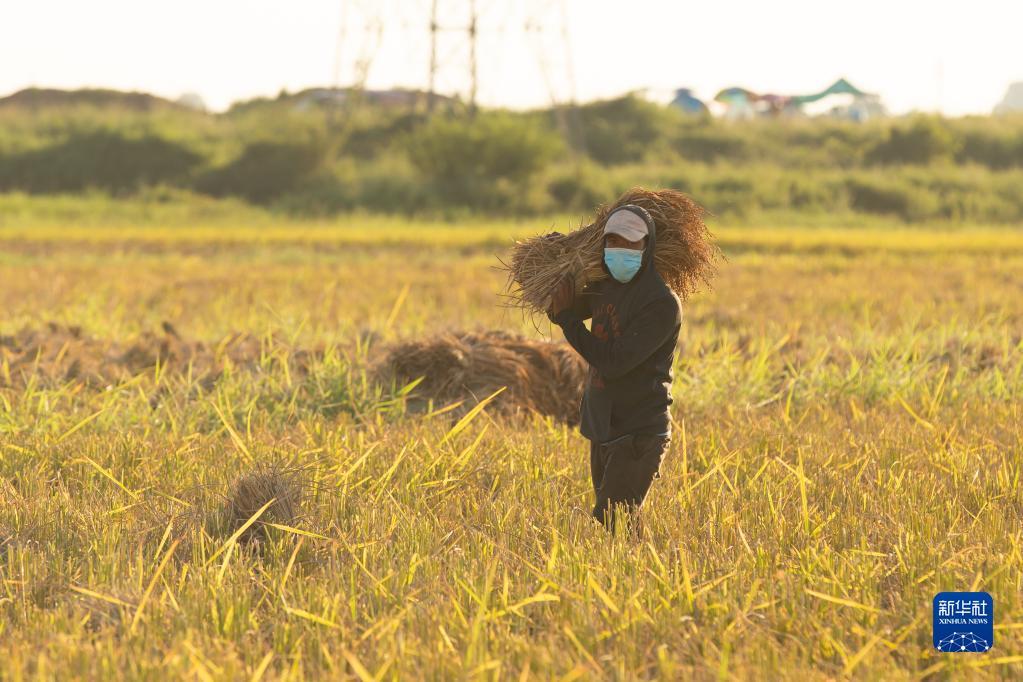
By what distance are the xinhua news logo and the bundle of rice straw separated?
4.72 ft

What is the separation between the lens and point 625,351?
3.71m

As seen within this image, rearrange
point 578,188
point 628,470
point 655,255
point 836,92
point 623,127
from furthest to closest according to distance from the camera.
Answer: point 836,92 < point 623,127 < point 578,188 < point 655,255 < point 628,470

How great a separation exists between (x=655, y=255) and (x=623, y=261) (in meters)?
0.34

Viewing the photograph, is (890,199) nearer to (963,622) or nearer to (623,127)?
(623,127)

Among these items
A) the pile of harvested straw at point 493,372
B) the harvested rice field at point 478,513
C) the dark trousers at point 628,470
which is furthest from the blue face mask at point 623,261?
the pile of harvested straw at point 493,372

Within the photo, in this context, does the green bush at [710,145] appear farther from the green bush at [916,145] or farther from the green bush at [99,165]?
the green bush at [99,165]

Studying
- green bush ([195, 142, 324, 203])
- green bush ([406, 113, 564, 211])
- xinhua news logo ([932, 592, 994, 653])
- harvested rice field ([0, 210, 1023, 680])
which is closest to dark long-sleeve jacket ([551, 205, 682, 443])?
harvested rice field ([0, 210, 1023, 680])

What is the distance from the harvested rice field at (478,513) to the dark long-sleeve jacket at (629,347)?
328 mm

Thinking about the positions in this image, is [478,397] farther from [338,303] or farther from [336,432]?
[338,303]

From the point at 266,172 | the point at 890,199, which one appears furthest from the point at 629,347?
the point at 266,172

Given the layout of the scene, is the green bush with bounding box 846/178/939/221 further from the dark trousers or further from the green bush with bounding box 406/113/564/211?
the dark trousers

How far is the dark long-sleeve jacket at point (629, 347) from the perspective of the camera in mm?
3723

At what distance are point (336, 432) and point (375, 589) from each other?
2049mm

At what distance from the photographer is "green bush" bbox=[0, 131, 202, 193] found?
110 ft
